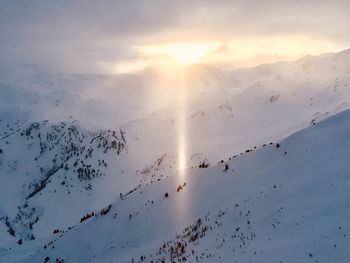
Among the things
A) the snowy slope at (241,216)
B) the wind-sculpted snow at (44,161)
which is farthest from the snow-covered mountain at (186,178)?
the wind-sculpted snow at (44,161)

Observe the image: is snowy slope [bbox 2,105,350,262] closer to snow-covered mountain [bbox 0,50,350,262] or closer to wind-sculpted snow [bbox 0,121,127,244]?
snow-covered mountain [bbox 0,50,350,262]

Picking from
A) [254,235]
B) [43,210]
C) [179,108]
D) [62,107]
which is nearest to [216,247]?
[254,235]

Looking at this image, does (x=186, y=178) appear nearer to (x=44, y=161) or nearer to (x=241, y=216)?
(x=241, y=216)

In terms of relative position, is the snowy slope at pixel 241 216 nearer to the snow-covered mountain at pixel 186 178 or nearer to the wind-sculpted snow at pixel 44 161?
the snow-covered mountain at pixel 186 178

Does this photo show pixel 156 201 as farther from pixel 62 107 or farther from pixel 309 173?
pixel 62 107

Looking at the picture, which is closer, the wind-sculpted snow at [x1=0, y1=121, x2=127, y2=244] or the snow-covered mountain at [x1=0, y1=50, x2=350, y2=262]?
the snow-covered mountain at [x1=0, y1=50, x2=350, y2=262]

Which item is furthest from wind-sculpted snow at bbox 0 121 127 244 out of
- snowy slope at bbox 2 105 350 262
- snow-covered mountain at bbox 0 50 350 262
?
snowy slope at bbox 2 105 350 262

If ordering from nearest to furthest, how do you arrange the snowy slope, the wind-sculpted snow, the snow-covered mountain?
the snowy slope
the snow-covered mountain
the wind-sculpted snow
